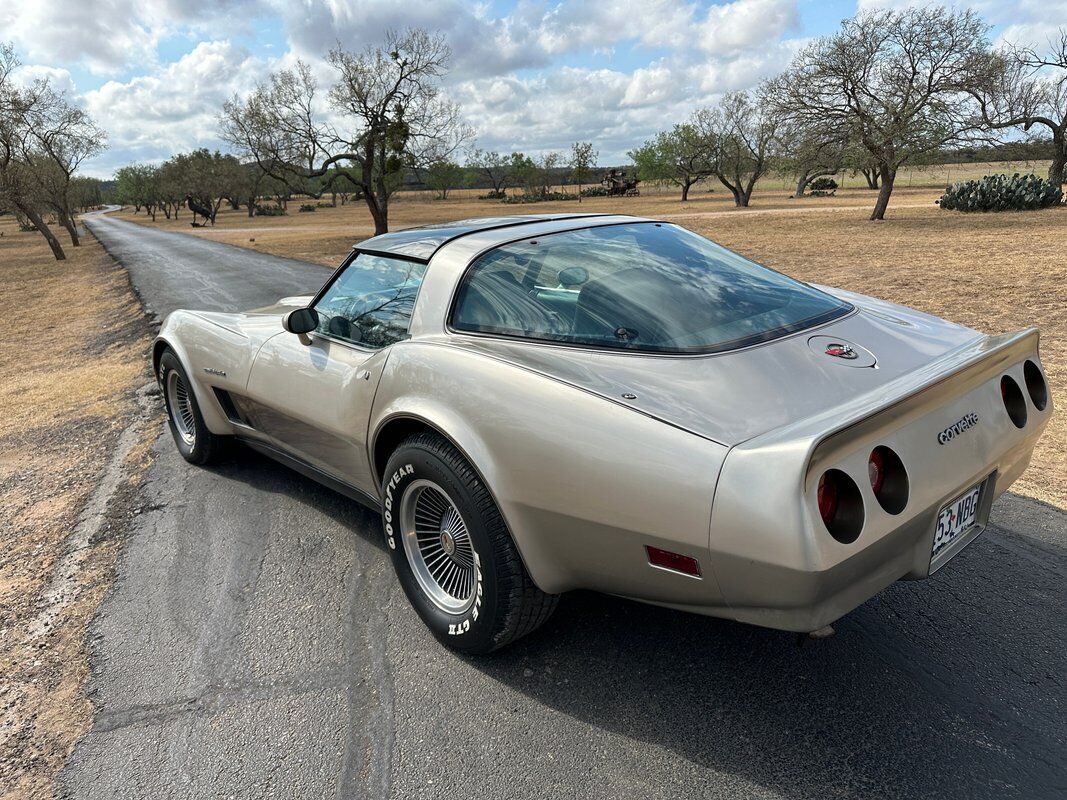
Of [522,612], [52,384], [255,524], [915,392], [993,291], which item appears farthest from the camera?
[993,291]

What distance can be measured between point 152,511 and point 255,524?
730 millimetres

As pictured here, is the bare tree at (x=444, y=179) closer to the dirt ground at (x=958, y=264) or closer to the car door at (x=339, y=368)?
the dirt ground at (x=958, y=264)

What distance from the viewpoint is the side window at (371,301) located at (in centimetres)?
289

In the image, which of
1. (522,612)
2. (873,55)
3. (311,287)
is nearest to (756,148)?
(873,55)

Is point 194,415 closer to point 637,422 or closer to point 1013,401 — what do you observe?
point 637,422

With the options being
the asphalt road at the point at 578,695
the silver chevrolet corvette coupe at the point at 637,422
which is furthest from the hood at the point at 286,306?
the asphalt road at the point at 578,695

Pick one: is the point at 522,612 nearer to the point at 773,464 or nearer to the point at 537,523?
the point at 537,523

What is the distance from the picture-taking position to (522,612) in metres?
2.31

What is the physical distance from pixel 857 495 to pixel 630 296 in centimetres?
107

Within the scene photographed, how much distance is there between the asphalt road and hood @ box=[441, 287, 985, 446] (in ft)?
3.23

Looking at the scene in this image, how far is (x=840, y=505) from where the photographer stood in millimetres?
1769

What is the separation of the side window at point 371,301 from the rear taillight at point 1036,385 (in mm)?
2263

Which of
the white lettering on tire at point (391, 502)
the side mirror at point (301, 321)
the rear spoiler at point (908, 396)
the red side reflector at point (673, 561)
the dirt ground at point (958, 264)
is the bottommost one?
the dirt ground at point (958, 264)

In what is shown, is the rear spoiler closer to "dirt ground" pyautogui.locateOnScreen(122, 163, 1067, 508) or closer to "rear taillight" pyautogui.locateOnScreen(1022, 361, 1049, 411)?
"rear taillight" pyautogui.locateOnScreen(1022, 361, 1049, 411)
